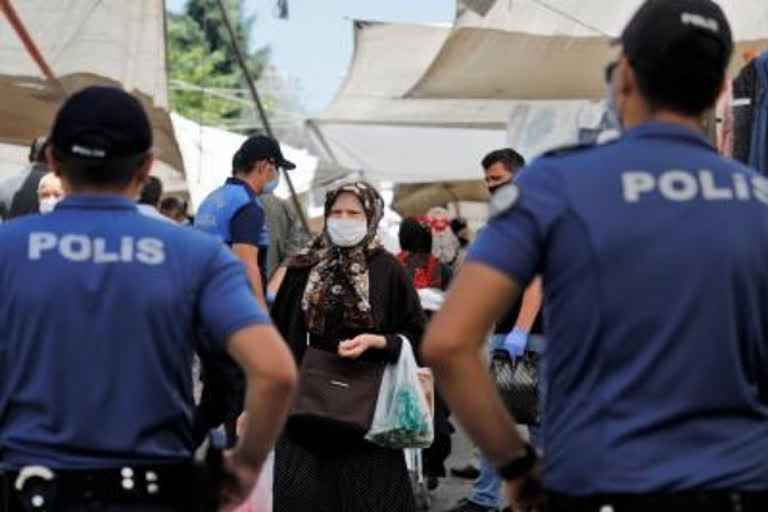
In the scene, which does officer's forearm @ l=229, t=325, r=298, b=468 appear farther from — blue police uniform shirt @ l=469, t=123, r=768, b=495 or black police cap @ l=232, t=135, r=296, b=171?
black police cap @ l=232, t=135, r=296, b=171

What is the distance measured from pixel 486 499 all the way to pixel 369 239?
93.4 inches

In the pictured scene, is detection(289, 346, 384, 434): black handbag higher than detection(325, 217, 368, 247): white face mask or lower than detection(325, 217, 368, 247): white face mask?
lower

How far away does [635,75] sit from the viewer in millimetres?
3832

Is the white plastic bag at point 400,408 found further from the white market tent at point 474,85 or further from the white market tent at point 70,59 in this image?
the white market tent at point 70,59

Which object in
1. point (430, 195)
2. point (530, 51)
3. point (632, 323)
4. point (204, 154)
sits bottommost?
point (430, 195)

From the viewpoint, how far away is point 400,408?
7.67 metres

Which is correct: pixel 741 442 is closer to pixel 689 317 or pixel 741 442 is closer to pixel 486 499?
pixel 689 317

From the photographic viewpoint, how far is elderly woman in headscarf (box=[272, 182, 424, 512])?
771 cm

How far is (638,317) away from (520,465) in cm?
40

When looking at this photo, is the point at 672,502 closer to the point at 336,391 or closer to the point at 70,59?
the point at 336,391

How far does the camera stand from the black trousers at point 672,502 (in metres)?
3.60

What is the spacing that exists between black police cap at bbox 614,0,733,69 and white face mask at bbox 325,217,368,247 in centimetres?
397

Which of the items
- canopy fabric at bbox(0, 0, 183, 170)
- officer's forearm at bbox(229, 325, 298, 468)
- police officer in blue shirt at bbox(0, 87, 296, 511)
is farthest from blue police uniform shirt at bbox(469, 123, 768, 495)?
canopy fabric at bbox(0, 0, 183, 170)

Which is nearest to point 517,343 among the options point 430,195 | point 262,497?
point 262,497
